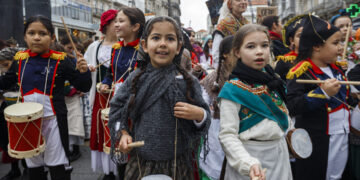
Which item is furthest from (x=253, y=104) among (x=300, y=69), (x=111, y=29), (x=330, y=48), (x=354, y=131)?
(x=111, y=29)

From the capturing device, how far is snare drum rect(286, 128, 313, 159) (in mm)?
2086

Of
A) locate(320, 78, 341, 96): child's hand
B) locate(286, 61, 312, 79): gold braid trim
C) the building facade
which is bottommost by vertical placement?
locate(320, 78, 341, 96): child's hand

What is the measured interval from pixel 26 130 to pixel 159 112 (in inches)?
62.3

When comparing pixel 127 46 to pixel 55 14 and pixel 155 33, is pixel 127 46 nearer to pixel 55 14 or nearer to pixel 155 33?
pixel 155 33

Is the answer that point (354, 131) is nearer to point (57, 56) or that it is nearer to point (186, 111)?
point (186, 111)

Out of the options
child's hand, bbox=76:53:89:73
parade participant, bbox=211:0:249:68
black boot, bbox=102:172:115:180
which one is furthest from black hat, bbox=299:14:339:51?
black boot, bbox=102:172:115:180

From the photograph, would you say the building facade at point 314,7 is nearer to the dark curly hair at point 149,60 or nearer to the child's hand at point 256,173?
the dark curly hair at point 149,60

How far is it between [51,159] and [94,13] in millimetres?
45012

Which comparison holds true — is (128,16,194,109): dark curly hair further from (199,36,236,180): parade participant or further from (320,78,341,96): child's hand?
(320,78,341,96): child's hand

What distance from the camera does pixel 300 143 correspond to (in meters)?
2.11

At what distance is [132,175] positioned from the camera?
1973 millimetres

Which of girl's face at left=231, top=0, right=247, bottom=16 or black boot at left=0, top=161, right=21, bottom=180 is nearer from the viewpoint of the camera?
girl's face at left=231, top=0, right=247, bottom=16

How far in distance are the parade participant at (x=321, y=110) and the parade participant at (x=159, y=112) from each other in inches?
42.5

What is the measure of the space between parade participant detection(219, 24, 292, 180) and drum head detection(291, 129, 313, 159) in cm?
8
